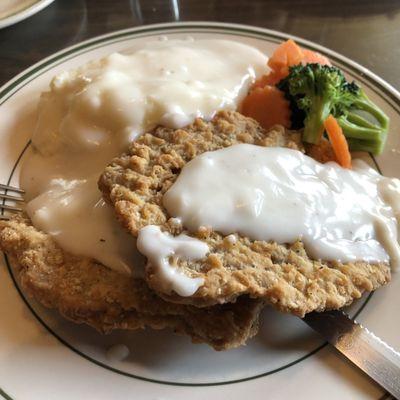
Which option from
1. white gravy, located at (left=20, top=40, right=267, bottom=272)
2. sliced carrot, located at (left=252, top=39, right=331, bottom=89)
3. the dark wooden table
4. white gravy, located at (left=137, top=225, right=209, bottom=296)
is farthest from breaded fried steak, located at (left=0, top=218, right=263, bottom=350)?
the dark wooden table

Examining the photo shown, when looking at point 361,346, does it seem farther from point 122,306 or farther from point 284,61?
point 284,61

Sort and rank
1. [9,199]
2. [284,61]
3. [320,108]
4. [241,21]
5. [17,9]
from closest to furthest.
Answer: [9,199]
[320,108]
[284,61]
[17,9]
[241,21]

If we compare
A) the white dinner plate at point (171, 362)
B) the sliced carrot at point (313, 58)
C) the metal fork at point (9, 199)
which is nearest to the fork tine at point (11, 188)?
the metal fork at point (9, 199)

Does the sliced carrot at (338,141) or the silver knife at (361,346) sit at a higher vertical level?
the sliced carrot at (338,141)

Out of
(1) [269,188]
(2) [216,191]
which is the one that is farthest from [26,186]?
(1) [269,188]

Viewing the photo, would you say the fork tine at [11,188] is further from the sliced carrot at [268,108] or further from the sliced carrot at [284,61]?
the sliced carrot at [284,61]

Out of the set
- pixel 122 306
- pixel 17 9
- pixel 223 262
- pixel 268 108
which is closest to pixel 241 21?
pixel 268 108
